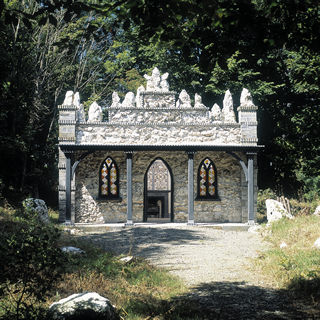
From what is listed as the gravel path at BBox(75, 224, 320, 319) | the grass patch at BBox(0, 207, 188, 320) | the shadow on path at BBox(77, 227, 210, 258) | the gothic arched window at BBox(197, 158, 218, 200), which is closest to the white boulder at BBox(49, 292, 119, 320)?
the grass patch at BBox(0, 207, 188, 320)

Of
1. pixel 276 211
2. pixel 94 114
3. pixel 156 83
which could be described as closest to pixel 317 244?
pixel 276 211

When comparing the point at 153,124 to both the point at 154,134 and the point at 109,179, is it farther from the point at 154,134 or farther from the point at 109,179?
the point at 109,179

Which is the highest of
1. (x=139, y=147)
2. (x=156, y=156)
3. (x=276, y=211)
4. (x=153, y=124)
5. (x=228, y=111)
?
(x=228, y=111)

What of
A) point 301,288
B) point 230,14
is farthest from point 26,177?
point 230,14

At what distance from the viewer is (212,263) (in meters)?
10.0

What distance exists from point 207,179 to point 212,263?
9.69 m

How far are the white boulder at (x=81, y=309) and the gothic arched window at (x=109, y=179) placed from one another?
46.2 feet

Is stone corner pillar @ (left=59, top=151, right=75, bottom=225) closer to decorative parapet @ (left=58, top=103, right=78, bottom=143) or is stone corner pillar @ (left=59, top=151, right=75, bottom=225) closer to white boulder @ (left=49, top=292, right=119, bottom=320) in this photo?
decorative parapet @ (left=58, top=103, right=78, bottom=143)

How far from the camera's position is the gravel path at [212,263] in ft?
20.6

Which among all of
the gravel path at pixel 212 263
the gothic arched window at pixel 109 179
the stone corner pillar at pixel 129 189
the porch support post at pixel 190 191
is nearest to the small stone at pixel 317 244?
the gravel path at pixel 212 263

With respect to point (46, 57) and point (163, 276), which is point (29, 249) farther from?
point (46, 57)

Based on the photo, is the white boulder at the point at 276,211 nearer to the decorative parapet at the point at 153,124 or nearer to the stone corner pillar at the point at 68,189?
the decorative parapet at the point at 153,124

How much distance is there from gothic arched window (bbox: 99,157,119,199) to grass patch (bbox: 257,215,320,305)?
7.60 metres

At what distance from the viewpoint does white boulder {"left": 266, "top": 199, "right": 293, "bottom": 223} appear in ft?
53.8
